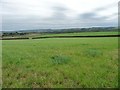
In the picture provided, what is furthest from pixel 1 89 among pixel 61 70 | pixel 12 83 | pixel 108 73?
pixel 108 73

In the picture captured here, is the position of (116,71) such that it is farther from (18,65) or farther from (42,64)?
(18,65)

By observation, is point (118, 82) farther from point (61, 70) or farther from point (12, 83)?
point (12, 83)

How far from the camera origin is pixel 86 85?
266 inches

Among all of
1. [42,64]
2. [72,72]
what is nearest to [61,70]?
[72,72]

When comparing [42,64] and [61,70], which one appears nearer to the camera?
[61,70]

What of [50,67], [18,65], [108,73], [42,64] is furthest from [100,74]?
[18,65]

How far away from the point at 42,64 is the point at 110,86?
4650 millimetres

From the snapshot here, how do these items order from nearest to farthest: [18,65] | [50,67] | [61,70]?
[61,70]
[50,67]
[18,65]

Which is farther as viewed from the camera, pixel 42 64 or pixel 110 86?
pixel 42 64

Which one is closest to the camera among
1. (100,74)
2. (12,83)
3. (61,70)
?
(12,83)

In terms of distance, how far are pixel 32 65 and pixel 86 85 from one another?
13.7 feet

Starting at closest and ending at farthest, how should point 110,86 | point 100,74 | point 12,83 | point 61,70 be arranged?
point 110,86
point 12,83
point 100,74
point 61,70

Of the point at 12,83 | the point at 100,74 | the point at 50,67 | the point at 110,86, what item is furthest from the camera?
the point at 50,67

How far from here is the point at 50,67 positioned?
954cm
